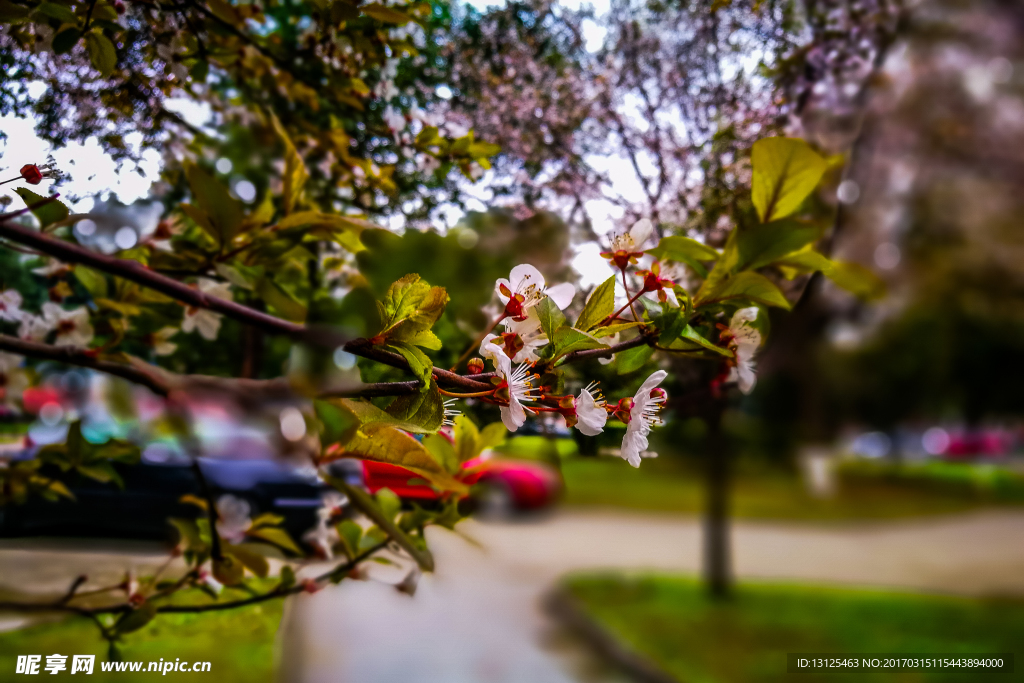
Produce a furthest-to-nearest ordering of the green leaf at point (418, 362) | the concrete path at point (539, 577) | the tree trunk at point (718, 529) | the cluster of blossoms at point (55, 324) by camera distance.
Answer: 1. the tree trunk at point (718, 529)
2. the concrete path at point (539, 577)
3. the cluster of blossoms at point (55, 324)
4. the green leaf at point (418, 362)

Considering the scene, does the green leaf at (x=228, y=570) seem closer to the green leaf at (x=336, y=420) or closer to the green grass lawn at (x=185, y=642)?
the green grass lawn at (x=185, y=642)

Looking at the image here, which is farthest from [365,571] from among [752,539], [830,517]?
[830,517]

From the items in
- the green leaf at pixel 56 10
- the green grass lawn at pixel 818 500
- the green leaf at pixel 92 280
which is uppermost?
the green grass lawn at pixel 818 500

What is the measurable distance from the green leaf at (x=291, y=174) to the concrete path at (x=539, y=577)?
0.72ft

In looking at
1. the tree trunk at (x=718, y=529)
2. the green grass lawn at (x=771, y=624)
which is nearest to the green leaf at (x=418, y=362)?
the green grass lawn at (x=771, y=624)

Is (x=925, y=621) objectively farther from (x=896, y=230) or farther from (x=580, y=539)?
(x=580, y=539)

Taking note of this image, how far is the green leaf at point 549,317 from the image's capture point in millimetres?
172

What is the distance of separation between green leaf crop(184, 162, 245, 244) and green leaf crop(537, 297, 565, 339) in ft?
0.53

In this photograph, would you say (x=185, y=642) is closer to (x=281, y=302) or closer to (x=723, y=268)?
(x=281, y=302)

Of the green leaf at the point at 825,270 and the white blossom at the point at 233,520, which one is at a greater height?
the green leaf at the point at 825,270

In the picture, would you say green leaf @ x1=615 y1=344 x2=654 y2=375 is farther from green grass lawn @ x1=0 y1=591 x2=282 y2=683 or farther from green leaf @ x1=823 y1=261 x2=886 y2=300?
green grass lawn @ x1=0 y1=591 x2=282 y2=683

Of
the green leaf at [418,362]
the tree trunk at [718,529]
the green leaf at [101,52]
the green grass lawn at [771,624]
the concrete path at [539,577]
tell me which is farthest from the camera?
the tree trunk at [718,529]

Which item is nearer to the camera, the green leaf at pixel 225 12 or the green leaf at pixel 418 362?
the green leaf at pixel 418 362

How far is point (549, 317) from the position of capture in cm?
17
